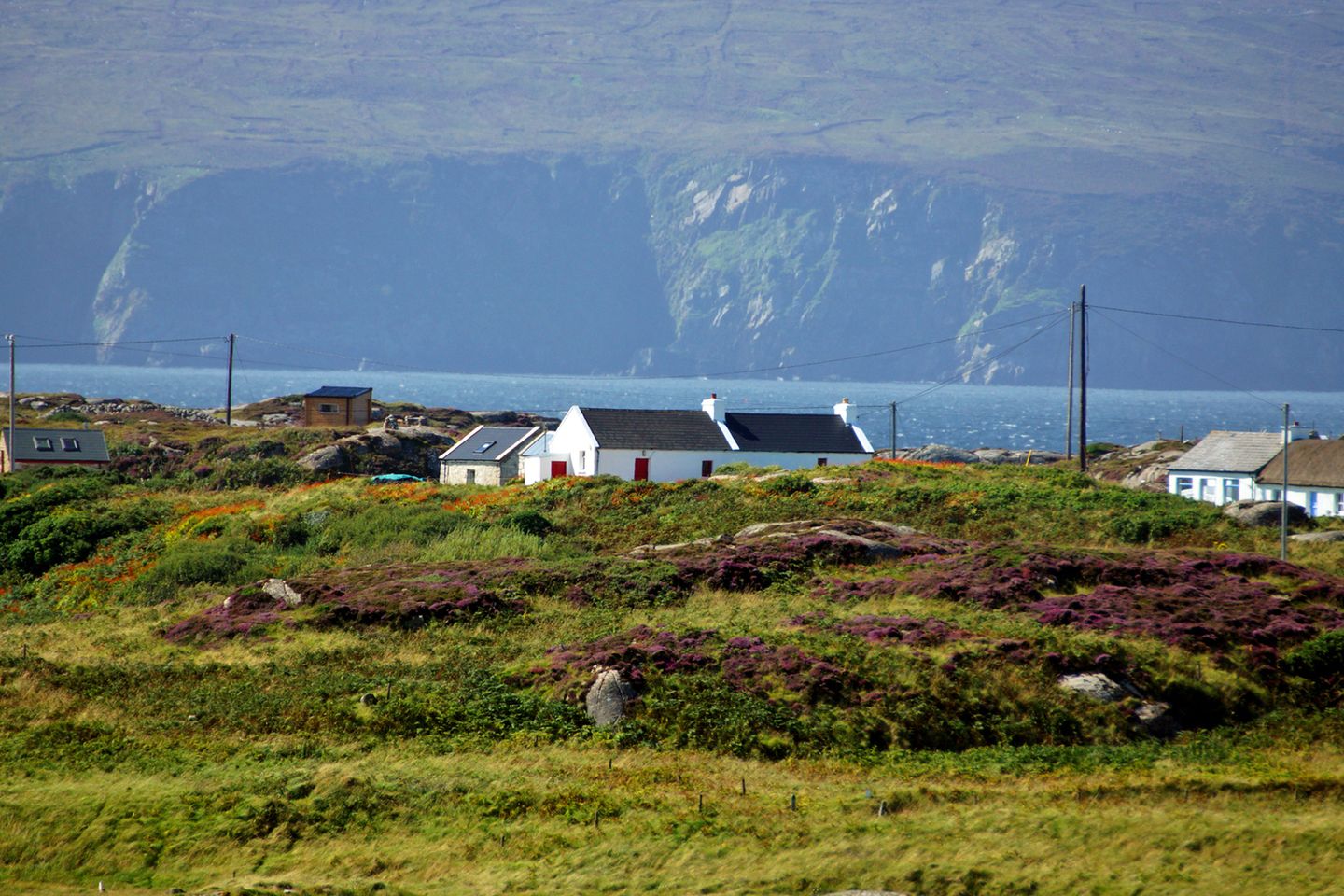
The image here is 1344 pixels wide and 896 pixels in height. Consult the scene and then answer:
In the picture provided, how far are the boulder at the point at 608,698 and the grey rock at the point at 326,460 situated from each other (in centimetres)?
4805

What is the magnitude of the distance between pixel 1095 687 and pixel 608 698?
1010 cm

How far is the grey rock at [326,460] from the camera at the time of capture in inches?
2840

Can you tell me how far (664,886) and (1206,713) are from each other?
1448 centimetres

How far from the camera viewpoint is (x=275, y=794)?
70.1ft

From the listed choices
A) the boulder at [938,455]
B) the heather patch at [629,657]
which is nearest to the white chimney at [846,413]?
the boulder at [938,455]

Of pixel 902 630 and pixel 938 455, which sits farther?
pixel 938 455

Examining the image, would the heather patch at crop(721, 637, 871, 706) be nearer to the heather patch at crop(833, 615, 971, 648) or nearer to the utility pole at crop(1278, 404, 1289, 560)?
the heather patch at crop(833, 615, 971, 648)

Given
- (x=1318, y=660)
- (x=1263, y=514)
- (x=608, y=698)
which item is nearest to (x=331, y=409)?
(x=1263, y=514)

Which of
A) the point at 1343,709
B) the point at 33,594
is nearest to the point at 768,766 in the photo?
the point at 1343,709

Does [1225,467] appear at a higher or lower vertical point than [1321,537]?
higher

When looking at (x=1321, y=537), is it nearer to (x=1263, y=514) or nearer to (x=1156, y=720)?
(x=1263, y=514)

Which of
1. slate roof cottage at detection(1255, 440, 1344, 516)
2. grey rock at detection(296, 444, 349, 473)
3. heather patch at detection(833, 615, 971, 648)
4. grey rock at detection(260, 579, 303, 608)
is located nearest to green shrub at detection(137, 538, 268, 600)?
grey rock at detection(260, 579, 303, 608)

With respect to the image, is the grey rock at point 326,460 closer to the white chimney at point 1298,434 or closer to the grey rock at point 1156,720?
the white chimney at point 1298,434

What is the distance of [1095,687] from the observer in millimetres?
27375
